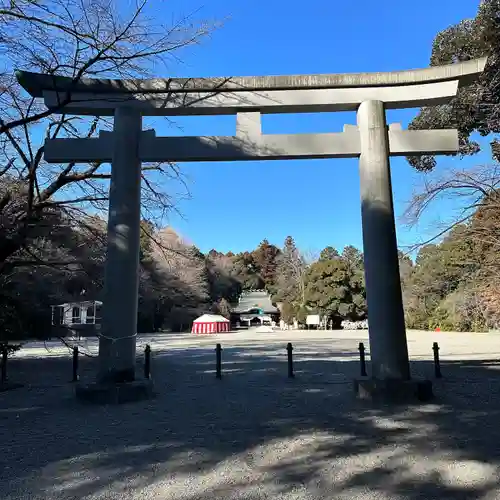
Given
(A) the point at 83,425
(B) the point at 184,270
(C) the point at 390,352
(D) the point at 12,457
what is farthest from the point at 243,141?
(B) the point at 184,270

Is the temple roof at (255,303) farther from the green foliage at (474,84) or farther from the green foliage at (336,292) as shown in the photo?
the green foliage at (474,84)

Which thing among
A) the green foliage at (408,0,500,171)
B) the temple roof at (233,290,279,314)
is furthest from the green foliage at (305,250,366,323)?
the green foliage at (408,0,500,171)

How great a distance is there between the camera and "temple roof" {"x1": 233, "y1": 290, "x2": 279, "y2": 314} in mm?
52594

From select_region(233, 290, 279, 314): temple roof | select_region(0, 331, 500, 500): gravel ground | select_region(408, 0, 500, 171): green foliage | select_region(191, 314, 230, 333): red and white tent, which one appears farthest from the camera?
select_region(233, 290, 279, 314): temple roof

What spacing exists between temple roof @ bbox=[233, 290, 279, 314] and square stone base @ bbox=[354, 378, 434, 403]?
44530 millimetres

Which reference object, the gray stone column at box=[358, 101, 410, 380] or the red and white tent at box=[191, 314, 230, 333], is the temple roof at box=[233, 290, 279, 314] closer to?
the red and white tent at box=[191, 314, 230, 333]

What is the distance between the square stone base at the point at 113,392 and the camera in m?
6.60

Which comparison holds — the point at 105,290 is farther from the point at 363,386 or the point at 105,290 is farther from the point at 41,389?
the point at 363,386

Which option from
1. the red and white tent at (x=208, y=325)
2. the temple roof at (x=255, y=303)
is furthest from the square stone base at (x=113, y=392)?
the temple roof at (x=255, y=303)

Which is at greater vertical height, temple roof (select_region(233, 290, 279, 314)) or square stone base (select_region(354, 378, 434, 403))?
temple roof (select_region(233, 290, 279, 314))

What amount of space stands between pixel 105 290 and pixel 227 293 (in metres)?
46.1

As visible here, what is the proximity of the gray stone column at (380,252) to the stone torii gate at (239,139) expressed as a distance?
2 centimetres

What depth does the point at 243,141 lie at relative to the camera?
24.7ft

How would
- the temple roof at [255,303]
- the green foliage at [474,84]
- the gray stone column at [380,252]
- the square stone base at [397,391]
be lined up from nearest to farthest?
1. the square stone base at [397,391]
2. the gray stone column at [380,252]
3. the green foliage at [474,84]
4. the temple roof at [255,303]
